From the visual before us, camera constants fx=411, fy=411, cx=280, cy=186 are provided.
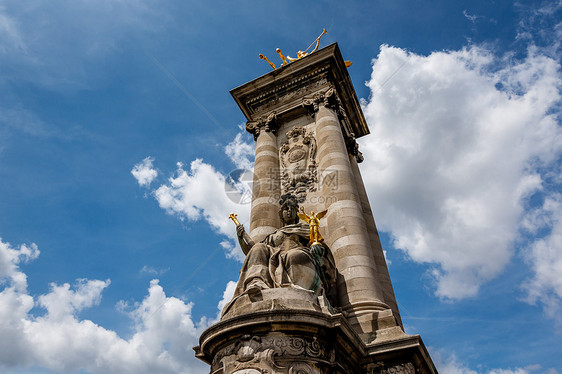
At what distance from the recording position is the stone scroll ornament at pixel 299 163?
46.9ft

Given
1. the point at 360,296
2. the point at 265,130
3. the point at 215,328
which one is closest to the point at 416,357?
the point at 360,296

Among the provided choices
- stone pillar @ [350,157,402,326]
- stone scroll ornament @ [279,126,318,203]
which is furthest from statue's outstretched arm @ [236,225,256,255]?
stone pillar @ [350,157,402,326]

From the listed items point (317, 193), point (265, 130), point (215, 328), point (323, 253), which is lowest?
point (215, 328)

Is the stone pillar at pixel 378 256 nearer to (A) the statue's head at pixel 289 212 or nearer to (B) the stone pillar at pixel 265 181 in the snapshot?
(A) the statue's head at pixel 289 212

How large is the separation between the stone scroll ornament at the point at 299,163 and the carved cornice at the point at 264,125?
0.95m

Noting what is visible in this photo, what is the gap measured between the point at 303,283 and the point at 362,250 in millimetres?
2694

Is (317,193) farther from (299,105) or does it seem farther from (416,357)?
(416,357)

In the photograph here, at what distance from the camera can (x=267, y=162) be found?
15758 millimetres

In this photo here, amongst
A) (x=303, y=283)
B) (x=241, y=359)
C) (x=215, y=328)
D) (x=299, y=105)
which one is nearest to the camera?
(x=241, y=359)

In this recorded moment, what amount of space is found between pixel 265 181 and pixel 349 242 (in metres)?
4.87

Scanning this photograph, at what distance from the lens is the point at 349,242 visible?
11227 millimetres

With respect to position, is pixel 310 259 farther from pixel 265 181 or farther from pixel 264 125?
pixel 264 125

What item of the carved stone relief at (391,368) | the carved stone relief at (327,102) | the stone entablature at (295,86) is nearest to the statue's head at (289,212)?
the carved stone relief at (391,368)

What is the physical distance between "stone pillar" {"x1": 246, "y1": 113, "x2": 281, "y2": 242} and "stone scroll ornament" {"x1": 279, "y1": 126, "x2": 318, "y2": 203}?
1.25ft
